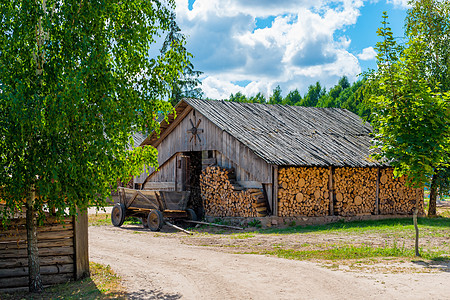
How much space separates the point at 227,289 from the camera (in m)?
8.75

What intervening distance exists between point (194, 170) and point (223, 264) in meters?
13.2

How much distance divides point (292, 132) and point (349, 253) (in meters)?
10.9

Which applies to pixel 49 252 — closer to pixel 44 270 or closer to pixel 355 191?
pixel 44 270

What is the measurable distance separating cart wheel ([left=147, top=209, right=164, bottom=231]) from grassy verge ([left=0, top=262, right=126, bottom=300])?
29.8 ft

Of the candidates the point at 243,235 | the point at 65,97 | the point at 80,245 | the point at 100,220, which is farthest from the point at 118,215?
the point at 65,97

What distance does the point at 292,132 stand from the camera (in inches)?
896

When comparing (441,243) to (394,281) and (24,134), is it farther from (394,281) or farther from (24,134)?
(24,134)

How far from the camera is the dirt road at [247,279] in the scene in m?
8.38

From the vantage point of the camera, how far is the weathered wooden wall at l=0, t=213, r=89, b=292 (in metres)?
9.19

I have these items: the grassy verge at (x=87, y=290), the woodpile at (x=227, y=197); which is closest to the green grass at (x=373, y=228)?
the woodpile at (x=227, y=197)

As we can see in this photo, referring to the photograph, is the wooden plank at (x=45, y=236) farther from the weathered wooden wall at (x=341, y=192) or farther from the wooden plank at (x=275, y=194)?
the weathered wooden wall at (x=341, y=192)

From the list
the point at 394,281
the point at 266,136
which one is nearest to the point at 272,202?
the point at 266,136

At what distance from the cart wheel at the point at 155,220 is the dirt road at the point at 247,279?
5961 millimetres

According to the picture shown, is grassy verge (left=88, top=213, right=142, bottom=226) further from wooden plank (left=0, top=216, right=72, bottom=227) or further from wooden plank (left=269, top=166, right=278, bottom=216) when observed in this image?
wooden plank (left=0, top=216, right=72, bottom=227)
